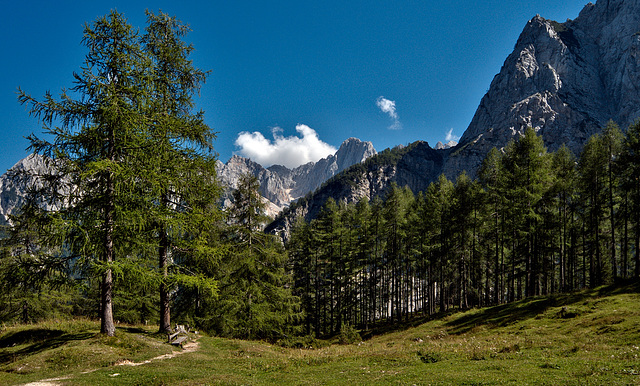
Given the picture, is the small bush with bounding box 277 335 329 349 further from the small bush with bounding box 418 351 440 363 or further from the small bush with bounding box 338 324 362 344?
the small bush with bounding box 418 351 440 363

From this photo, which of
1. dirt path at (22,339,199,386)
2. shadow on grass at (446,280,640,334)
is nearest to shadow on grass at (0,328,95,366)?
dirt path at (22,339,199,386)

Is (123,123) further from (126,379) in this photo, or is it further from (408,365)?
(408,365)

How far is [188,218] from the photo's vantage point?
16172 millimetres

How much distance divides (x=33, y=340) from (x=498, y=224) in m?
36.6

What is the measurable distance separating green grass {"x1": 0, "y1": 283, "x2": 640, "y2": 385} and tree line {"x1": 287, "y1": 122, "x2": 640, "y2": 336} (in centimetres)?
1221

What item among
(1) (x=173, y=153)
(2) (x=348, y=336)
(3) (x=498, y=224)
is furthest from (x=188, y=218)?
(3) (x=498, y=224)

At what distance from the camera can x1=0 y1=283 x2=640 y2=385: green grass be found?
394 inches

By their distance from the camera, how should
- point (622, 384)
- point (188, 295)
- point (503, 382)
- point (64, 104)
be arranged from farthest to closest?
point (188, 295) → point (64, 104) → point (503, 382) → point (622, 384)

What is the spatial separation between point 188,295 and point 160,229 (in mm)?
15348

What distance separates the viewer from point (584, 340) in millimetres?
15062

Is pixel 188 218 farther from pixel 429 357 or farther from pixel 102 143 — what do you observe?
pixel 429 357

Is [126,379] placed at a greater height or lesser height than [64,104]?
lesser

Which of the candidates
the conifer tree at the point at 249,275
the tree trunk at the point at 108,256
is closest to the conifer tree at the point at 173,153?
the tree trunk at the point at 108,256

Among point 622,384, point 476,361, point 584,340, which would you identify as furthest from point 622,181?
point 622,384
